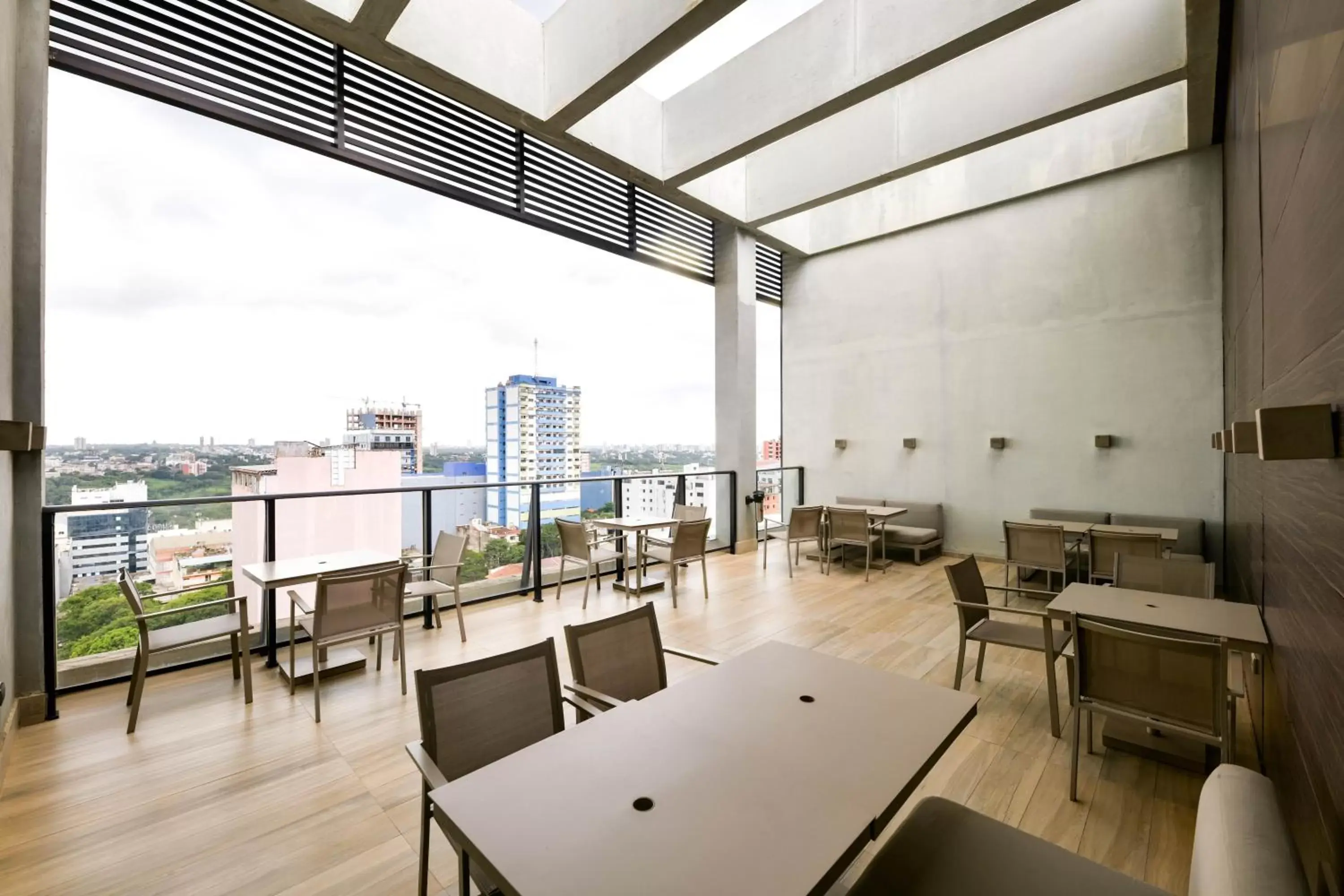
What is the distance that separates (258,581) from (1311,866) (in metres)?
4.64

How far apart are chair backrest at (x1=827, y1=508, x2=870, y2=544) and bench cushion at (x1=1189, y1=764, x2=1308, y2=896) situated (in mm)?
4847

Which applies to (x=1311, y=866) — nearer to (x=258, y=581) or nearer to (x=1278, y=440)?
(x=1278, y=440)

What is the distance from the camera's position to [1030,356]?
275 inches

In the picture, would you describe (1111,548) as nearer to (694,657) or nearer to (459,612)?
(694,657)

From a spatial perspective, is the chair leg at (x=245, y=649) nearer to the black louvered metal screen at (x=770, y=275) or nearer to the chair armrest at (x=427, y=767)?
the chair armrest at (x=427, y=767)

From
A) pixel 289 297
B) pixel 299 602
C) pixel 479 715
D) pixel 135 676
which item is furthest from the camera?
pixel 289 297

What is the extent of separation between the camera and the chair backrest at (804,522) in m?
6.28

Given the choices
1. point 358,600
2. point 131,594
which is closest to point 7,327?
point 131,594

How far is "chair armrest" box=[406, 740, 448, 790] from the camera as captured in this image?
1.43m

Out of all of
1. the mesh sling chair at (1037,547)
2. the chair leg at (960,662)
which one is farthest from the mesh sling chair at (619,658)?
the mesh sling chair at (1037,547)

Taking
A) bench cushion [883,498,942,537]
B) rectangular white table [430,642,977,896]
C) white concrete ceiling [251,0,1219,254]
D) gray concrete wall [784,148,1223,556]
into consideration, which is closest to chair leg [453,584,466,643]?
rectangular white table [430,642,977,896]

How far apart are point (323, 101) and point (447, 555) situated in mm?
3931

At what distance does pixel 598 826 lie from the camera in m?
1.11

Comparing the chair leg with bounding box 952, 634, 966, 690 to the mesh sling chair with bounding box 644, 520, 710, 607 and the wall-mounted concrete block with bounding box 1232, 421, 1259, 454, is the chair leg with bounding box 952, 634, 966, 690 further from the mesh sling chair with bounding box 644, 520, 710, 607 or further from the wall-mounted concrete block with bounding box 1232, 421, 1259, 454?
the mesh sling chair with bounding box 644, 520, 710, 607
